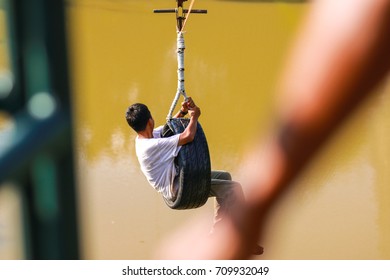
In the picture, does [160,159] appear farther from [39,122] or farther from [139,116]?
[39,122]

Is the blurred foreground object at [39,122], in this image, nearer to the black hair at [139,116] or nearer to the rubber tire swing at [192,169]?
the rubber tire swing at [192,169]

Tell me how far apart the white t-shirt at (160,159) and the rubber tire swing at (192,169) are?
0.02 m

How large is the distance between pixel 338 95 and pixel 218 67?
2.67 meters

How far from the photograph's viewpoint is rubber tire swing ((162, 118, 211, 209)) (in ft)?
5.50

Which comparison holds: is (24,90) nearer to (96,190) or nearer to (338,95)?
(338,95)

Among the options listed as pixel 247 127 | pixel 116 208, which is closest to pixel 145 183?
pixel 116 208

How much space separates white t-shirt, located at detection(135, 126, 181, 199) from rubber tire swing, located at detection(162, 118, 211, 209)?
0.07 ft

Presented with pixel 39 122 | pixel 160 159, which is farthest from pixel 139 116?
pixel 39 122

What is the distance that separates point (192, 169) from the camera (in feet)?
5.49

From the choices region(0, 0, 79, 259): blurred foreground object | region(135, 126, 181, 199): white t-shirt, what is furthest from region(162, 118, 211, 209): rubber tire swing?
region(0, 0, 79, 259): blurred foreground object

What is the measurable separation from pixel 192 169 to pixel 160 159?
0.12 metres

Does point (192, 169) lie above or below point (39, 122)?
below

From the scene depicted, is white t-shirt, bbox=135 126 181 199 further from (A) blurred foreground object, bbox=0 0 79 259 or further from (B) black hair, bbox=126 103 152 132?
(A) blurred foreground object, bbox=0 0 79 259
